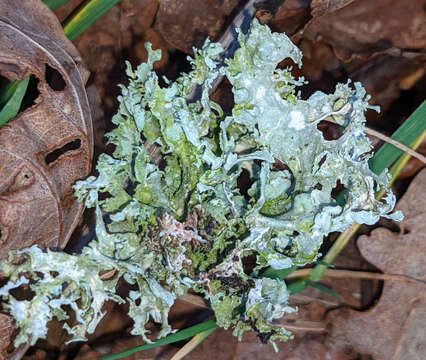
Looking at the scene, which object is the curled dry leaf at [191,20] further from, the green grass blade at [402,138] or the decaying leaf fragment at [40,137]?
the green grass blade at [402,138]

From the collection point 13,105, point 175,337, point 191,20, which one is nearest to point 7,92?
point 13,105

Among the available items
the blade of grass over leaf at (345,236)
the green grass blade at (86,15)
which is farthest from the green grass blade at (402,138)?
the green grass blade at (86,15)

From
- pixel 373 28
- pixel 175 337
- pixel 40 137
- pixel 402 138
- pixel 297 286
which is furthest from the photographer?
pixel 373 28

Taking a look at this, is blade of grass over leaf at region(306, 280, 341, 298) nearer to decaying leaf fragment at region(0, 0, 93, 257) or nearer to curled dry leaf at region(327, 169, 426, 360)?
curled dry leaf at region(327, 169, 426, 360)

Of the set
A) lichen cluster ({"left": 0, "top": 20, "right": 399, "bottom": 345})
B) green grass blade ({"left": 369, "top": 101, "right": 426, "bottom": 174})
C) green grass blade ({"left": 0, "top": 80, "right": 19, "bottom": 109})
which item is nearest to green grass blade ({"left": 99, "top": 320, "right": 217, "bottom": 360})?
lichen cluster ({"left": 0, "top": 20, "right": 399, "bottom": 345})

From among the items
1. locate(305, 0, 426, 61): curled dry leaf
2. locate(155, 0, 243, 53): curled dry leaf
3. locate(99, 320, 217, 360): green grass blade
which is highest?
locate(305, 0, 426, 61): curled dry leaf

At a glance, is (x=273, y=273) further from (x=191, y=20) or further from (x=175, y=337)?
(x=191, y=20)
